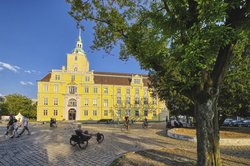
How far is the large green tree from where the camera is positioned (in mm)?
6027

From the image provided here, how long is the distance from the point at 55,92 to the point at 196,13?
63238 mm

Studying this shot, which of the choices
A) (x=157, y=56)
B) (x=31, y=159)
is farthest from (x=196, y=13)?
(x=31, y=159)

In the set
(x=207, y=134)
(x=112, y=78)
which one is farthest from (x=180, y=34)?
(x=112, y=78)

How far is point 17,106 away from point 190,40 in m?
77.1

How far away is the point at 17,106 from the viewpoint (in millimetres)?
74062

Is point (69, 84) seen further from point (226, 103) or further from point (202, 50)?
point (202, 50)

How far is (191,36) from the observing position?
632cm

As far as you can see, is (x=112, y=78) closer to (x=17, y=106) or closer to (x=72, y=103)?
(x=72, y=103)

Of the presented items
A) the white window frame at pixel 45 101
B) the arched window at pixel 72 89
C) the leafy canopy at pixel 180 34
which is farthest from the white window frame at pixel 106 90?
the leafy canopy at pixel 180 34

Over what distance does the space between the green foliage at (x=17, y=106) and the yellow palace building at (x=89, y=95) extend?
1347cm

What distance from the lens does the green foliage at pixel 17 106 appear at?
2899 inches

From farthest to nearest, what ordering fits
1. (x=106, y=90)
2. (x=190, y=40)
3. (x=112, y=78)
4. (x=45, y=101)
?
(x=112, y=78) → (x=106, y=90) → (x=45, y=101) → (x=190, y=40)

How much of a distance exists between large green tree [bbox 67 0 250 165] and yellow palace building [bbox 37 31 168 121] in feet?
180

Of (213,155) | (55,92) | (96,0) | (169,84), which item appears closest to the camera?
(213,155)
